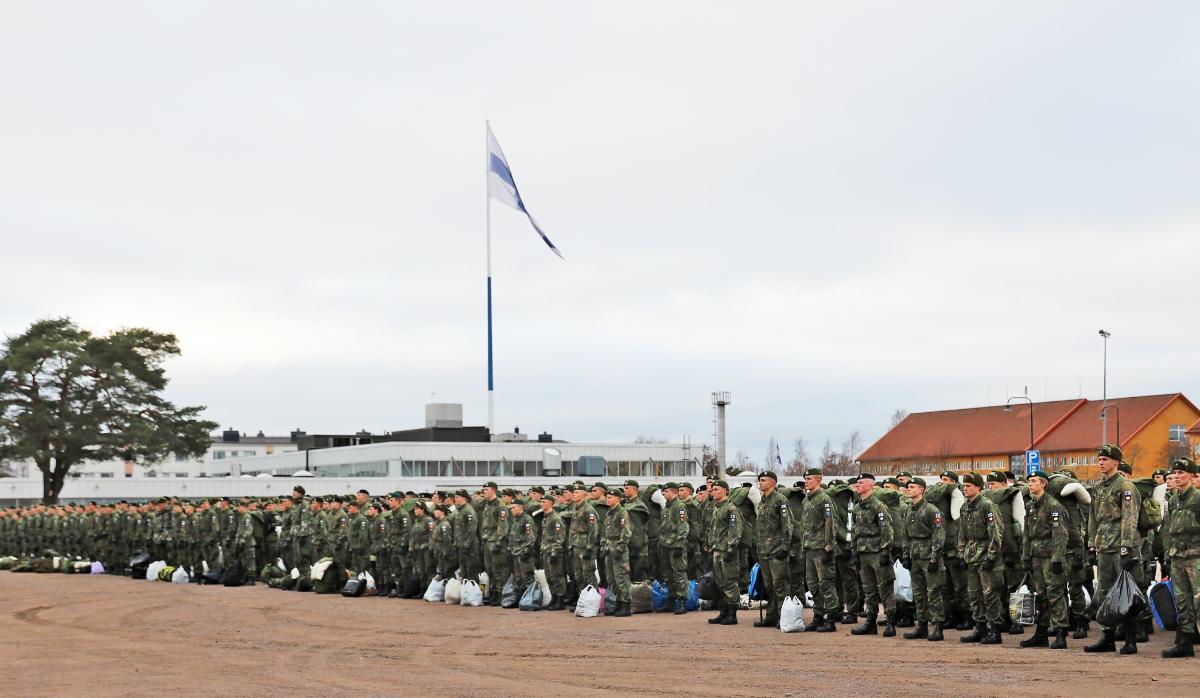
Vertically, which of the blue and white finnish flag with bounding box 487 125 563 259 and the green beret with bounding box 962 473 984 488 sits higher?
the blue and white finnish flag with bounding box 487 125 563 259

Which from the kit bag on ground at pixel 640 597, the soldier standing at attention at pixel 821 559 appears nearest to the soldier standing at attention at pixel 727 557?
the soldier standing at attention at pixel 821 559

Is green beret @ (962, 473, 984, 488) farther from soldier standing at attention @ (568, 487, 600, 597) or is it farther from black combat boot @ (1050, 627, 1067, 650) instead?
soldier standing at attention @ (568, 487, 600, 597)

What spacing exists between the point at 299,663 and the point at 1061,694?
7793mm

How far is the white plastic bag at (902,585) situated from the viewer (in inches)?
686

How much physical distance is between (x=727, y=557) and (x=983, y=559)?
4.13m

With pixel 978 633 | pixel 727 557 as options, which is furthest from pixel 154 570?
pixel 978 633

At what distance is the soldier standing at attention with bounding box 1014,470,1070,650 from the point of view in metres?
14.4

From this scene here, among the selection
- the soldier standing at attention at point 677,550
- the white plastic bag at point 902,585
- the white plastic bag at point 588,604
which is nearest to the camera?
the white plastic bag at point 902,585

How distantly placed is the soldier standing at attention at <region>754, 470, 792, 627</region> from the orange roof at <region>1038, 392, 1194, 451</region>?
78938mm

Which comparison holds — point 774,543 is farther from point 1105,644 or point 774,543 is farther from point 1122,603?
point 1122,603

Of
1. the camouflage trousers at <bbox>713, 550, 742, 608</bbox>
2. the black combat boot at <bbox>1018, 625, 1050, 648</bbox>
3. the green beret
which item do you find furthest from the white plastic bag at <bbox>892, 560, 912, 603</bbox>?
the black combat boot at <bbox>1018, 625, 1050, 648</bbox>

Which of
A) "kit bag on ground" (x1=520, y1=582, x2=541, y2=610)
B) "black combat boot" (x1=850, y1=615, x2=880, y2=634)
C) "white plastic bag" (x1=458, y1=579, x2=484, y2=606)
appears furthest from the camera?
"white plastic bag" (x1=458, y1=579, x2=484, y2=606)

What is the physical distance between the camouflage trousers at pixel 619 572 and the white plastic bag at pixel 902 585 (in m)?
3.99

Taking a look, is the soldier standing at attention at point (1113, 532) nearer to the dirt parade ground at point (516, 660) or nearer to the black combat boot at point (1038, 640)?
the dirt parade ground at point (516, 660)
